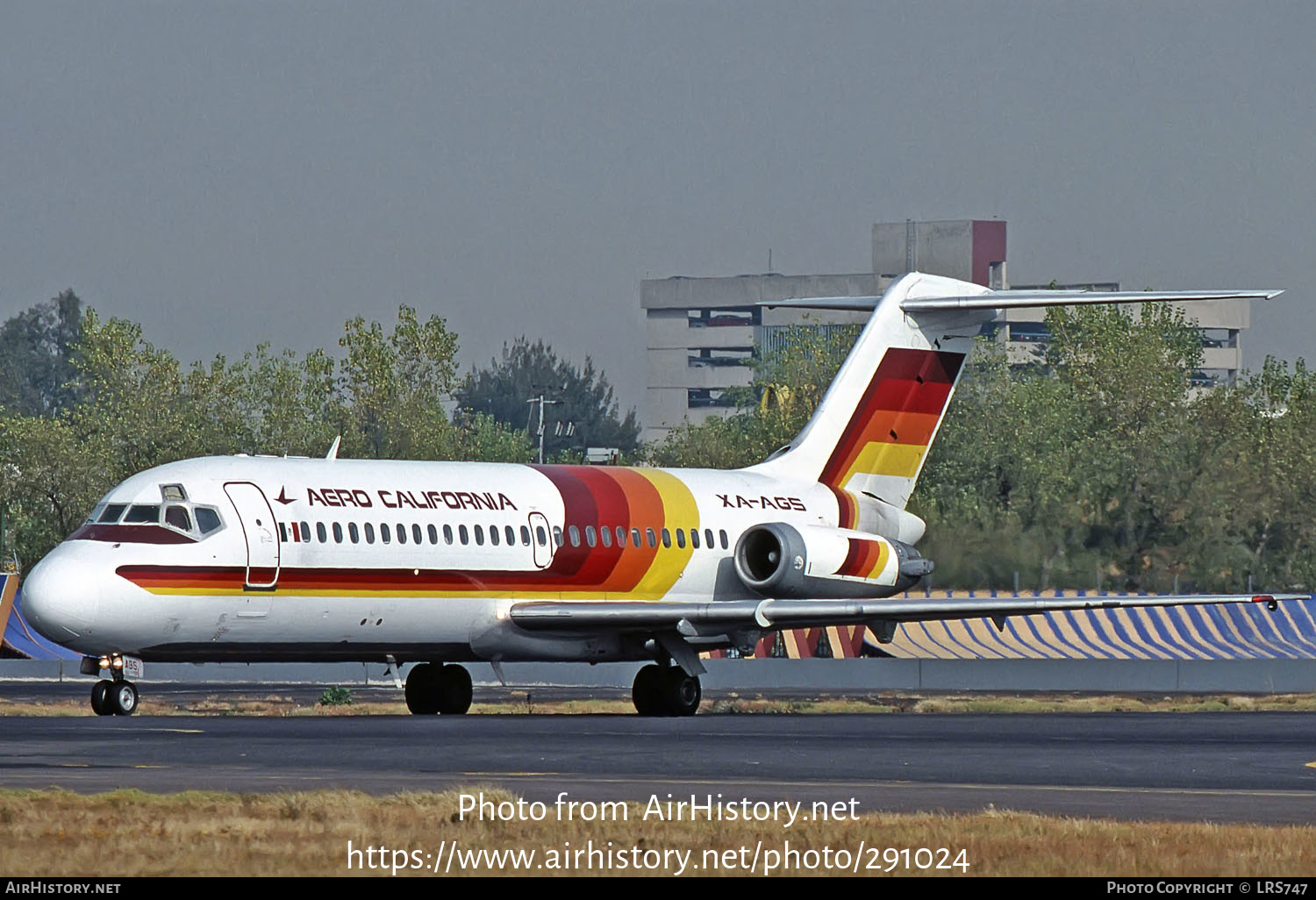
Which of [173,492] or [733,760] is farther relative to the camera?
[173,492]

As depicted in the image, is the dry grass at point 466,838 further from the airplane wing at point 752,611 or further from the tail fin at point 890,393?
the tail fin at point 890,393

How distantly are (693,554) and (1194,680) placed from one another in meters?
13.6

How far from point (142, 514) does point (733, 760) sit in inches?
434

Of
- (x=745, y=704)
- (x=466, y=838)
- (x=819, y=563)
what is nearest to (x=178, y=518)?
(x=819, y=563)

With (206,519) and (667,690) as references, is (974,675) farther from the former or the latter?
(206,519)

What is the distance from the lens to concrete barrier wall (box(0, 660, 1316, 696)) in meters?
44.8

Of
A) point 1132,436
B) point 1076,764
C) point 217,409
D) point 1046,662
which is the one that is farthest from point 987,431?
point 1076,764

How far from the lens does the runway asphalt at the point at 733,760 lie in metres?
18.2

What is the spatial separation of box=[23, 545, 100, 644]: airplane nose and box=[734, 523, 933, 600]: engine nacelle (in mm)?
11848

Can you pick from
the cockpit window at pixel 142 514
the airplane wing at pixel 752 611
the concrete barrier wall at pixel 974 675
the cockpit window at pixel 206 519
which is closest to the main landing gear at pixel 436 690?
the airplane wing at pixel 752 611

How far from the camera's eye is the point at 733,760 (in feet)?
72.9

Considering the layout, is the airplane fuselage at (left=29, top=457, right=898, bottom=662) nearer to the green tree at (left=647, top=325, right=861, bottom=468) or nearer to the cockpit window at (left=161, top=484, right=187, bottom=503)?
the cockpit window at (left=161, top=484, right=187, bottom=503)

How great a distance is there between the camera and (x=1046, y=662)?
150ft
